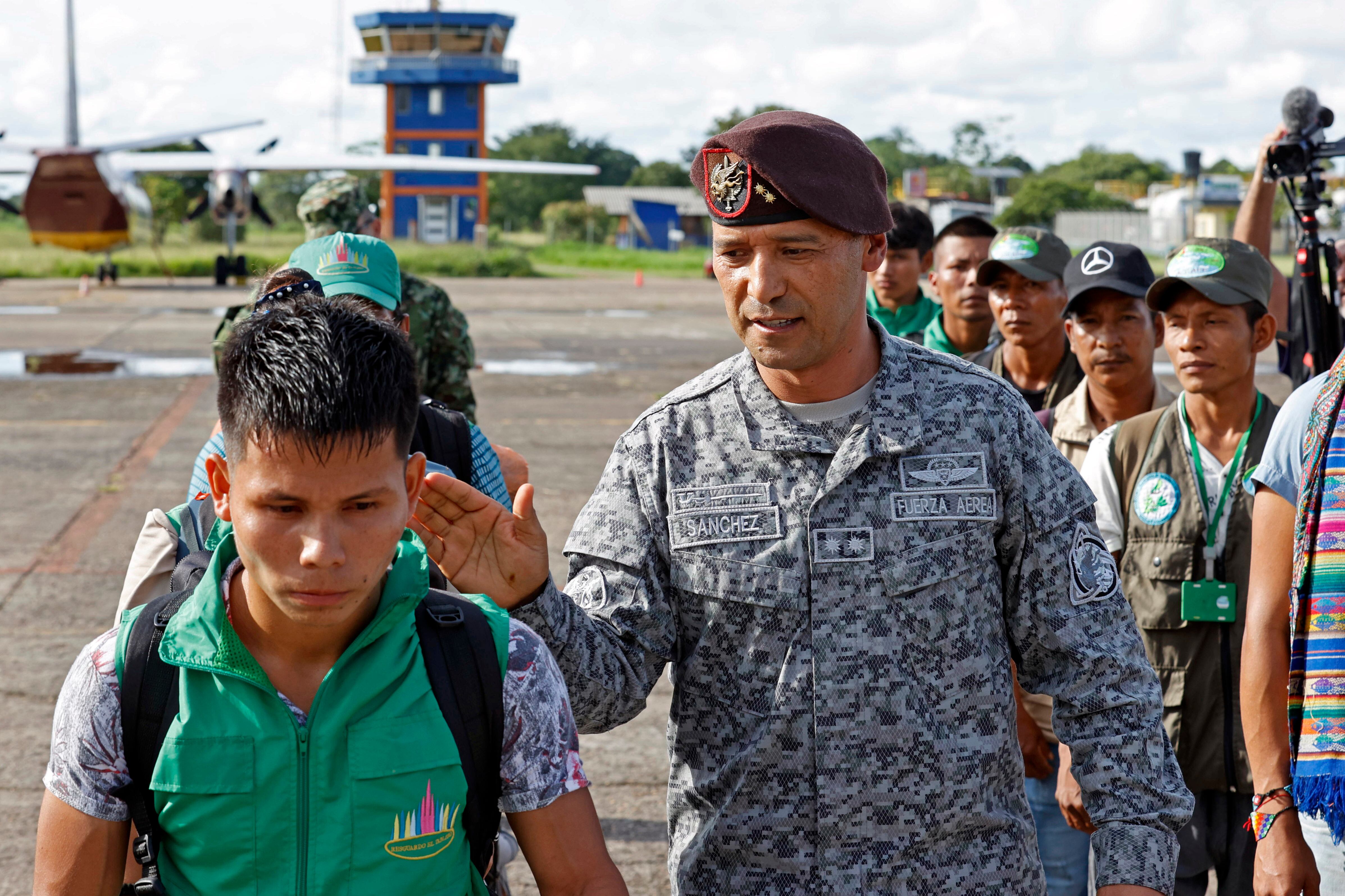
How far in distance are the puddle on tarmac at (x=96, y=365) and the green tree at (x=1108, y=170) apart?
3695 inches

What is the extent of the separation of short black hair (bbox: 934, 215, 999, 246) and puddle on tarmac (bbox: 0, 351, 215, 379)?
37.8 ft

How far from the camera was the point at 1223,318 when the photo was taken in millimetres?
3338

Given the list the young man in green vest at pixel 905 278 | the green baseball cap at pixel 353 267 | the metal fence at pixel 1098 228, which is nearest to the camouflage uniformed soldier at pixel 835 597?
the green baseball cap at pixel 353 267

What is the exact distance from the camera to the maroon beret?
6.81ft

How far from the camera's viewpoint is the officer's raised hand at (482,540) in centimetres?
202

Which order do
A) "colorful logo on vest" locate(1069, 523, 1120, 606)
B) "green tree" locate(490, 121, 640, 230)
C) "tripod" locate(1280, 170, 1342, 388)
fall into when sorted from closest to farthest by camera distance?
"colorful logo on vest" locate(1069, 523, 1120, 606)
"tripod" locate(1280, 170, 1342, 388)
"green tree" locate(490, 121, 640, 230)

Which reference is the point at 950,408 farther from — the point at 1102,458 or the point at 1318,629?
the point at 1102,458

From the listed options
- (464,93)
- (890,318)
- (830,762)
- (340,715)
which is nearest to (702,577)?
(830,762)

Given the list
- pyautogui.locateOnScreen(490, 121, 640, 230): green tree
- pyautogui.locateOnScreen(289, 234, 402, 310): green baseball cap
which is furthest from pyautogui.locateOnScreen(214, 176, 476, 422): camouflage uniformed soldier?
pyautogui.locateOnScreen(490, 121, 640, 230): green tree

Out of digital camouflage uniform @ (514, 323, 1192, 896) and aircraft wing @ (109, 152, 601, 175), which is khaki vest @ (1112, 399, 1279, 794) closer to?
digital camouflage uniform @ (514, 323, 1192, 896)

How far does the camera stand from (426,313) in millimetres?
5172

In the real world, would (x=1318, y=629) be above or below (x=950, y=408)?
below

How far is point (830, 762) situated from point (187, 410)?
12401 millimetres

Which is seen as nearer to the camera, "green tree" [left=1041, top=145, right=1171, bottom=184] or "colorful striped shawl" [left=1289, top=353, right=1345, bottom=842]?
"colorful striped shawl" [left=1289, top=353, right=1345, bottom=842]
